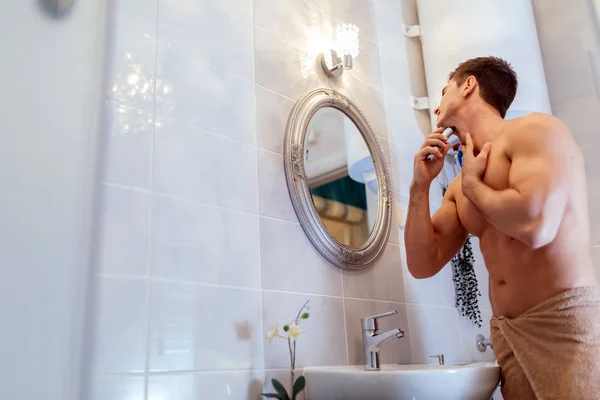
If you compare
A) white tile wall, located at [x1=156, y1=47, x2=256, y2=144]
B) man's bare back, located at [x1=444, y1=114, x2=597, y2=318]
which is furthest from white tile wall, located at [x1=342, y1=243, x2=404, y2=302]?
white tile wall, located at [x1=156, y1=47, x2=256, y2=144]

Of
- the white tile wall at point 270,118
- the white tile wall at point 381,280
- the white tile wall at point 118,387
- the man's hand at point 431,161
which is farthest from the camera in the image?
the white tile wall at point 381,280

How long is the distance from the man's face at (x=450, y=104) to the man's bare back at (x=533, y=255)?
207mm

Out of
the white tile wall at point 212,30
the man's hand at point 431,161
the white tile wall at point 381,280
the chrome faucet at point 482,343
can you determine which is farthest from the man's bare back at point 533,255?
the white tile wall at point 212,30

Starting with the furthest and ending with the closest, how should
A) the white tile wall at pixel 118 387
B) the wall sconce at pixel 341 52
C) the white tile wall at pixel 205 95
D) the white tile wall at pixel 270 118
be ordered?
1. the wall sconce at pixel 341 52
2. the white tile wall at pixel 270 118
3. the white tile wall at pixel 205 95
4. the white tile wall at pixel 118 387

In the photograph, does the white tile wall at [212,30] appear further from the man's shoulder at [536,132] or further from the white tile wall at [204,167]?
the man's shoulder at [536,132]

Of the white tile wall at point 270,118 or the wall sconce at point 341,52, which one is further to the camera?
the wall sconce at point 341,52

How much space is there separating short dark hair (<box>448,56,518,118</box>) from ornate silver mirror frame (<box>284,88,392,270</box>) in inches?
18.1

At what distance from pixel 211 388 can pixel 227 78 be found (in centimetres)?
88

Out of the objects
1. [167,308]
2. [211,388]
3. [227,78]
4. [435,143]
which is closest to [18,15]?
[227,78]

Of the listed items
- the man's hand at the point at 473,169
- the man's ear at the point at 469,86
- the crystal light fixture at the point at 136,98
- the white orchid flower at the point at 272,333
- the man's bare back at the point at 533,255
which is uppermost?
the man's ear at the point at 469,86

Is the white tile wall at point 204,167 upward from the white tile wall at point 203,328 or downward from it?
upward

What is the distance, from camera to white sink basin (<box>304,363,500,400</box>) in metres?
1.22

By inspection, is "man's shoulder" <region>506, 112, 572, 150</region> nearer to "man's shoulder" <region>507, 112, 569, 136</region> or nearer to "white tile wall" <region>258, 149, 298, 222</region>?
"man's shoulder" <region>507, 112, 569, 136</region>

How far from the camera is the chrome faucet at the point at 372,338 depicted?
1549mm
